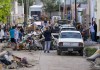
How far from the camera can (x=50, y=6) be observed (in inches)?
3824

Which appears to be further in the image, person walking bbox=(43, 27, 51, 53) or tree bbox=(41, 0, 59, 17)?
tree bbox=(41, 0, 59, 17)

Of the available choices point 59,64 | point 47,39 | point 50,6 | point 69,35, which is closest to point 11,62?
point 59,64

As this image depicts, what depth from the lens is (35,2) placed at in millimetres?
131250

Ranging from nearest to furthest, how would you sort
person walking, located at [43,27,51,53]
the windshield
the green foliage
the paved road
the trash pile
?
the trash pile → the paved road → the windshield → person walking, located at [43,27,51,53] → the green foliage

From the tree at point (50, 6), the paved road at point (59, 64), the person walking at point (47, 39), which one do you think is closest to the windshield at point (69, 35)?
the person walking at point (47, 39)

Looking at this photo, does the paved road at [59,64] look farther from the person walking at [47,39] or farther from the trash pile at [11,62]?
the person walking at [47,39]

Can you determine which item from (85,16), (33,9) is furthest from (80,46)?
(33,9)

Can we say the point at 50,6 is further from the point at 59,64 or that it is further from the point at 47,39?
the point at 59,64

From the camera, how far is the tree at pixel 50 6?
9697 cm

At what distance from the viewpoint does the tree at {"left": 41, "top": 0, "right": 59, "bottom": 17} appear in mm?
96969

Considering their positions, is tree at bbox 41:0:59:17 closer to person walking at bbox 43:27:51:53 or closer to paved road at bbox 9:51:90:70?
person walking at bbox 43:27:51:53

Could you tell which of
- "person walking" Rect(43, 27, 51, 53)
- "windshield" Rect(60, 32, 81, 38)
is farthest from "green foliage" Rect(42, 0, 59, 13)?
"windshield" Rect(60, 32, 81, 38)

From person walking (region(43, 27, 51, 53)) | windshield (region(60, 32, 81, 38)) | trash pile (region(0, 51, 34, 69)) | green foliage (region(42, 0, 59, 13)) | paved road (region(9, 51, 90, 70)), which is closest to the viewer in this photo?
trash pile (region(0, 51, 34, 69))

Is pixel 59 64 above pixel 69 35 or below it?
below
